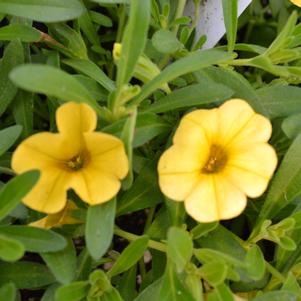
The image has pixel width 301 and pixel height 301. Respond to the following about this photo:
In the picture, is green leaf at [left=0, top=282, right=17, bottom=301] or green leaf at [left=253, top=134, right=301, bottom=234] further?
green leaf at [left=253, top=134, right=301, bottom=234]

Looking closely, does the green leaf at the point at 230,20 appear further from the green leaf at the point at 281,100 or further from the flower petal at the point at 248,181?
the flower petal at the point at 248,181

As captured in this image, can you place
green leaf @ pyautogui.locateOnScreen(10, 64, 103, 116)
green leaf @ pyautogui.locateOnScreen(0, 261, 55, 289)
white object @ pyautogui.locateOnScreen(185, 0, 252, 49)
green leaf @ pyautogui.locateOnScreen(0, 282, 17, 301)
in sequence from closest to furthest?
1. green leaf @ pyautogui.locateOnScreen(10, 64, 103, 116)
2. green leaf @ pyautogui.locateOnScreen(0, 282, 17, 301)
3. green leaf @ pyautogui.locateOnScreen(0, 261, 55, 289)
4. white object @ pyautogui.locateOnScreen(185, 0, 252, 49)

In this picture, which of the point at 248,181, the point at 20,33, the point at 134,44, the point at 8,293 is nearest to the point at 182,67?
the point at 134,44

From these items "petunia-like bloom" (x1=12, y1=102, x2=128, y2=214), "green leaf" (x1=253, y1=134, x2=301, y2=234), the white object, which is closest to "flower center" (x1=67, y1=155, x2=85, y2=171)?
"petunia-like bloom" (x1=12, y1=102, x2=128, y2=214)

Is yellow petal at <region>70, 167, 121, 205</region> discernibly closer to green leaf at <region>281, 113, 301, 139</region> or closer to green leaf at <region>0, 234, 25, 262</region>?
green leaf at <region>0, 234, 25, 262</region>

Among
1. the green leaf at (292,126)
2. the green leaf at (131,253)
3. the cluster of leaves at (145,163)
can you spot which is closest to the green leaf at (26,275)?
the cluster of leaves at (145,163)

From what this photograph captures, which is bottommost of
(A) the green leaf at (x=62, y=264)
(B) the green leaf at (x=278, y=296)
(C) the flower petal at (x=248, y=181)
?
(B) the green leaf at (x=278, y=296)

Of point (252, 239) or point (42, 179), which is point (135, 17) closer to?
point (42, 179)
